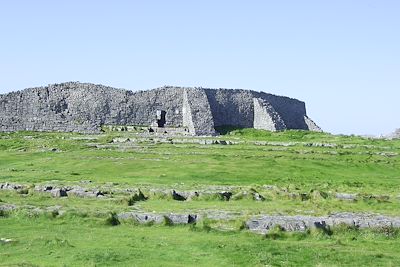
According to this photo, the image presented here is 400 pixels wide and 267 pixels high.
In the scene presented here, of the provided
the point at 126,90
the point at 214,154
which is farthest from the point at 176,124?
the point at 214,154

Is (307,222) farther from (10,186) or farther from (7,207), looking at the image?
(10,186)

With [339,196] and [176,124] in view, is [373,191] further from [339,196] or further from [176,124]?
[176,124]

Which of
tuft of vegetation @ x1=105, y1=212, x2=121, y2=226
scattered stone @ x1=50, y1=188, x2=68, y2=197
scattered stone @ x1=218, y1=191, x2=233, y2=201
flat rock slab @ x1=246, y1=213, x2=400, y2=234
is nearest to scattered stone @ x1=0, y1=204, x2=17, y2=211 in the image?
scattered stone @ x1=50, y1=188, x2=68, y2=197

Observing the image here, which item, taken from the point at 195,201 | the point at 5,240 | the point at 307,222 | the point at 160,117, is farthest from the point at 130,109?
the point at 5,240

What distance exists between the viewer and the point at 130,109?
86875mm

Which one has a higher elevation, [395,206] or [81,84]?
[81,84]

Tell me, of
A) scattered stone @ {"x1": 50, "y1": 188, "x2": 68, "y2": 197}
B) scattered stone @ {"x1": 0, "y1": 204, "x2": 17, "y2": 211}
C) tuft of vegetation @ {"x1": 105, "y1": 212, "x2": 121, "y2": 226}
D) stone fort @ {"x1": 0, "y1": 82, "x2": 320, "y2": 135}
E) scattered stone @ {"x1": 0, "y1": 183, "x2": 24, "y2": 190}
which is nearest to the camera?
tuft of vegetation @ {"x1": 105, "y1": 212, "x2": 121, "y2": 226}

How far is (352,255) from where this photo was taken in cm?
1834

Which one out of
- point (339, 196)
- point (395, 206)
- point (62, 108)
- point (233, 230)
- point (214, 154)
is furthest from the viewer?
point (62, 108)

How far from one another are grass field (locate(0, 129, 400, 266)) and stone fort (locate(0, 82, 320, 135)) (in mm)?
21080

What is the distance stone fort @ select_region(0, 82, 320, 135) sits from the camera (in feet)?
270

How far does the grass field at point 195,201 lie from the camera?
18.4 metres

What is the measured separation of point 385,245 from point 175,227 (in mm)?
7441

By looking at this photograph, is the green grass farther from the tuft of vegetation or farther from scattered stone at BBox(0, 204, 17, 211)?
scattered stone at BBox(0, 204, 17, 211)
